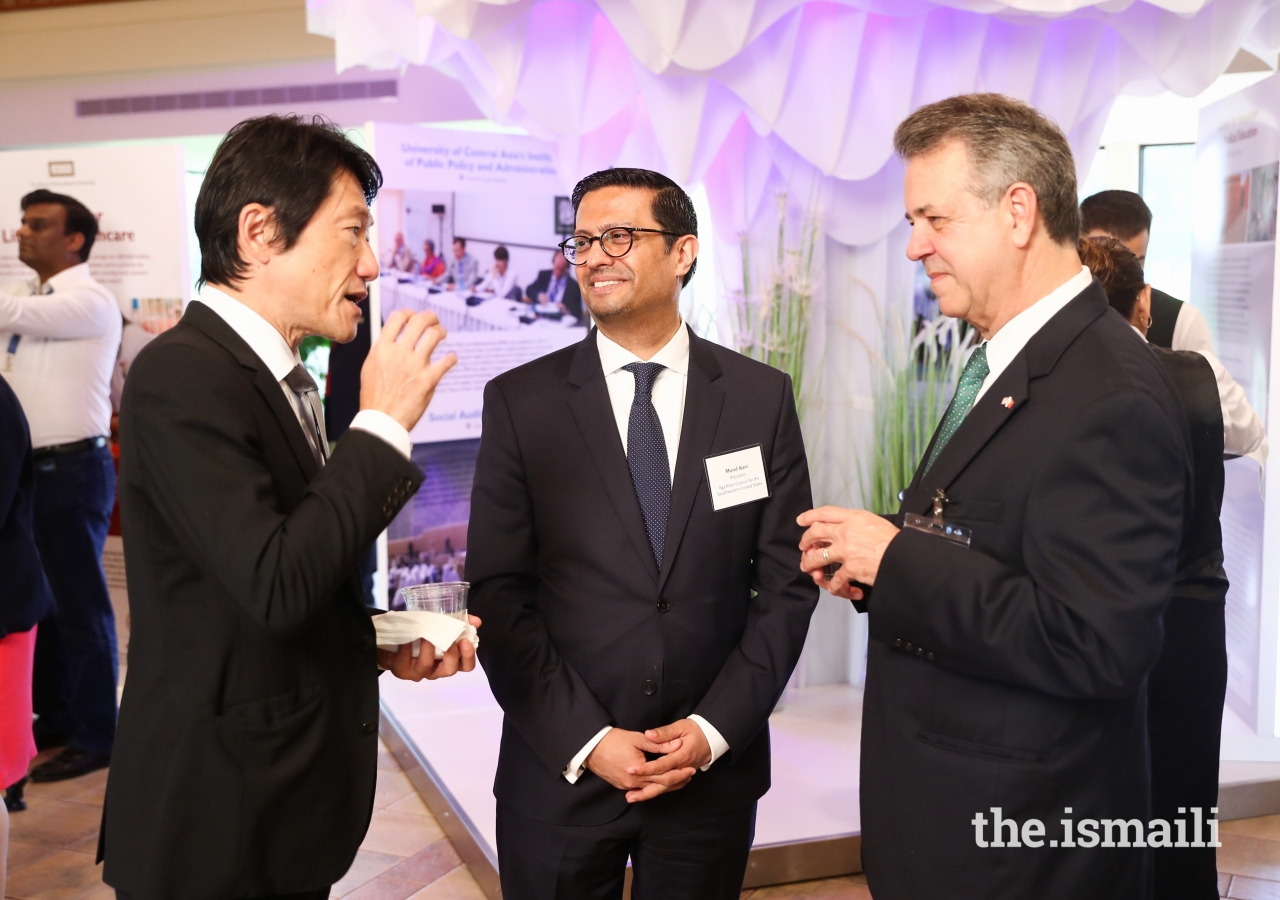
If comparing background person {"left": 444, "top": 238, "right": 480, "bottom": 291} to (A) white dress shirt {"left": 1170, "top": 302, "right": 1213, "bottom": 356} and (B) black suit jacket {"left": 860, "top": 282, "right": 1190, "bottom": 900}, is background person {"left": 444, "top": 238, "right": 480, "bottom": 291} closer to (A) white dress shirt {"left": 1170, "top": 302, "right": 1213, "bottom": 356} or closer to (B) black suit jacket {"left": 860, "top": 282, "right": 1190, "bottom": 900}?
(A) white dress shirt {"left": 1170, "top": 302, "right": 1213, "bottom": 356}

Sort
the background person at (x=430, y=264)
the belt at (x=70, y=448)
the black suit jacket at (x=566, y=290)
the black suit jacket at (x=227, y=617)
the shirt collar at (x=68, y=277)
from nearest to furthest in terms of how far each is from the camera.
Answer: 1. the black suit jacket at (x=227, y=617)
2. the belt at (x=70, y=448)
3. the shirt collar at (x=68, y=277)
4. the background person at (x=430, y=264)
5. the black suit jacket at (x=566, y=290)

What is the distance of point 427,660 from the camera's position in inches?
64.4

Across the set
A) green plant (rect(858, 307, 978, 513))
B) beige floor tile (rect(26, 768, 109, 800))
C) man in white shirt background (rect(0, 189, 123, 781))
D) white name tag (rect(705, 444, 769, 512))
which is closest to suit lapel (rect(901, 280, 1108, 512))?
white name tag (rect(705, 444, 769, 512))

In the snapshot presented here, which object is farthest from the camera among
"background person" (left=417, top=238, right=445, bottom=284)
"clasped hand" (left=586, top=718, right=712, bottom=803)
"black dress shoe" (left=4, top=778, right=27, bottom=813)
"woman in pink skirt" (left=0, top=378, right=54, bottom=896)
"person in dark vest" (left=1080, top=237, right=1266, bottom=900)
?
"background person" (left=417, top=238, right=445, bottom=284)

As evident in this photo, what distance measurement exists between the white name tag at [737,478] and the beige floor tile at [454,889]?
68.6 inches

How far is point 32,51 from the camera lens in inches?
269

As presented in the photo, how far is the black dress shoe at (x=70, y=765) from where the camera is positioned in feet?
12.9

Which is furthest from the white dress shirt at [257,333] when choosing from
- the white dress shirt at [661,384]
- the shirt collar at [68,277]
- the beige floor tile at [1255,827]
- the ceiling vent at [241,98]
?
the ceiling vent at [241,98]

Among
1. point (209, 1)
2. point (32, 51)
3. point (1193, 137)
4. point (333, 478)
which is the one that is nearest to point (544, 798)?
point (333, 478)

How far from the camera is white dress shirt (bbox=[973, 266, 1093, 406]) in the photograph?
1.59m

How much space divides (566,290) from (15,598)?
8.70ft

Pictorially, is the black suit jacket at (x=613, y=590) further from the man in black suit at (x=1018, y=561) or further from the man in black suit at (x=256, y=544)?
the man in black suit at (x=256, y=544)

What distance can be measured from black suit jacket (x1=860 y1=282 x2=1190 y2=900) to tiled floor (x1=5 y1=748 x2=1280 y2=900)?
1.59 metres

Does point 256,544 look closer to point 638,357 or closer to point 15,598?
point 638,357
